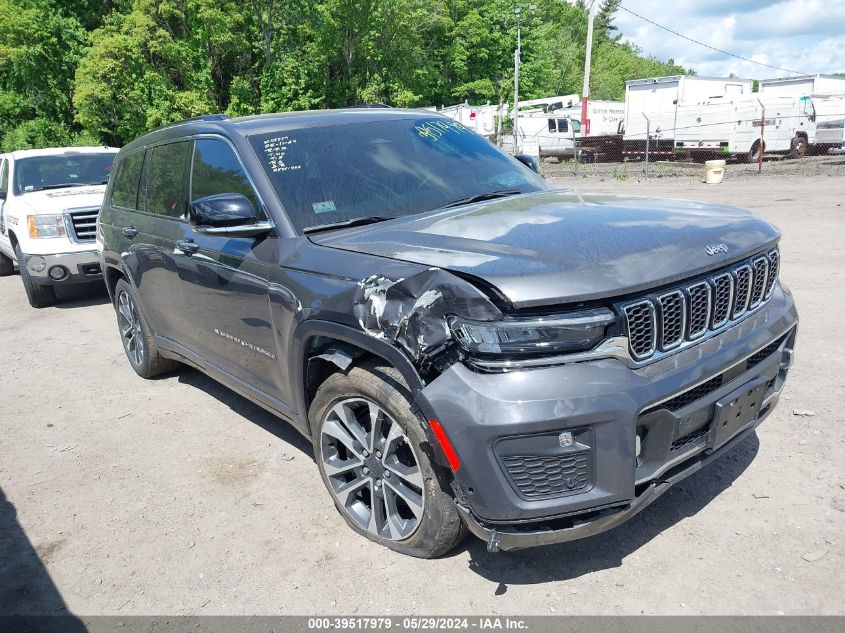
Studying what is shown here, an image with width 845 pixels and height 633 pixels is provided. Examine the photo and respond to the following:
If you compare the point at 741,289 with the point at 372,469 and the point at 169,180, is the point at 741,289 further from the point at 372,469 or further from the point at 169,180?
the point at 169,180

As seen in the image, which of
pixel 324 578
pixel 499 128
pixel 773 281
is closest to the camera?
pixel 324 578

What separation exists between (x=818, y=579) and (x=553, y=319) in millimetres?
1553

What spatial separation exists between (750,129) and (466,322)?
2528cm

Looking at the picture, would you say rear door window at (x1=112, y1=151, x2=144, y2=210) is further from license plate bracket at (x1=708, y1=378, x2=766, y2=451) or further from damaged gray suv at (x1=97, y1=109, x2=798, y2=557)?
license plate bracket at (x1=708, y1=378, x2=766, y2=451)

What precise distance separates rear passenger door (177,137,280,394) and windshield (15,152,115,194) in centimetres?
622

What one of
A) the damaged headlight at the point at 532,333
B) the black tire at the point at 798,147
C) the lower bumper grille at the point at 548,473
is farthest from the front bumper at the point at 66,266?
the black tire at the point at 798,147

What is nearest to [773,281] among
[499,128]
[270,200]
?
[270,200]

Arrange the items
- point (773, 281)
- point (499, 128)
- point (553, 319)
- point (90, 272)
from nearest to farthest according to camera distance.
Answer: point (553, 319), point (773, 281), point (90, 272), point (499, 128)

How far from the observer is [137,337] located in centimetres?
557

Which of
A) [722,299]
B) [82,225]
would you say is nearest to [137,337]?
[82,225]

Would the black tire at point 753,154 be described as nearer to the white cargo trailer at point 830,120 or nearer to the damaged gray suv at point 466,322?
the white cargo trailer at point 830,120

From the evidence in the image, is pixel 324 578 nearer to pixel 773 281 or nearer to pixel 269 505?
pixel 269 505

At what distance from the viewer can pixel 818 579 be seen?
8.65 ft

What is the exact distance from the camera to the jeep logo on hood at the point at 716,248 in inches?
104
